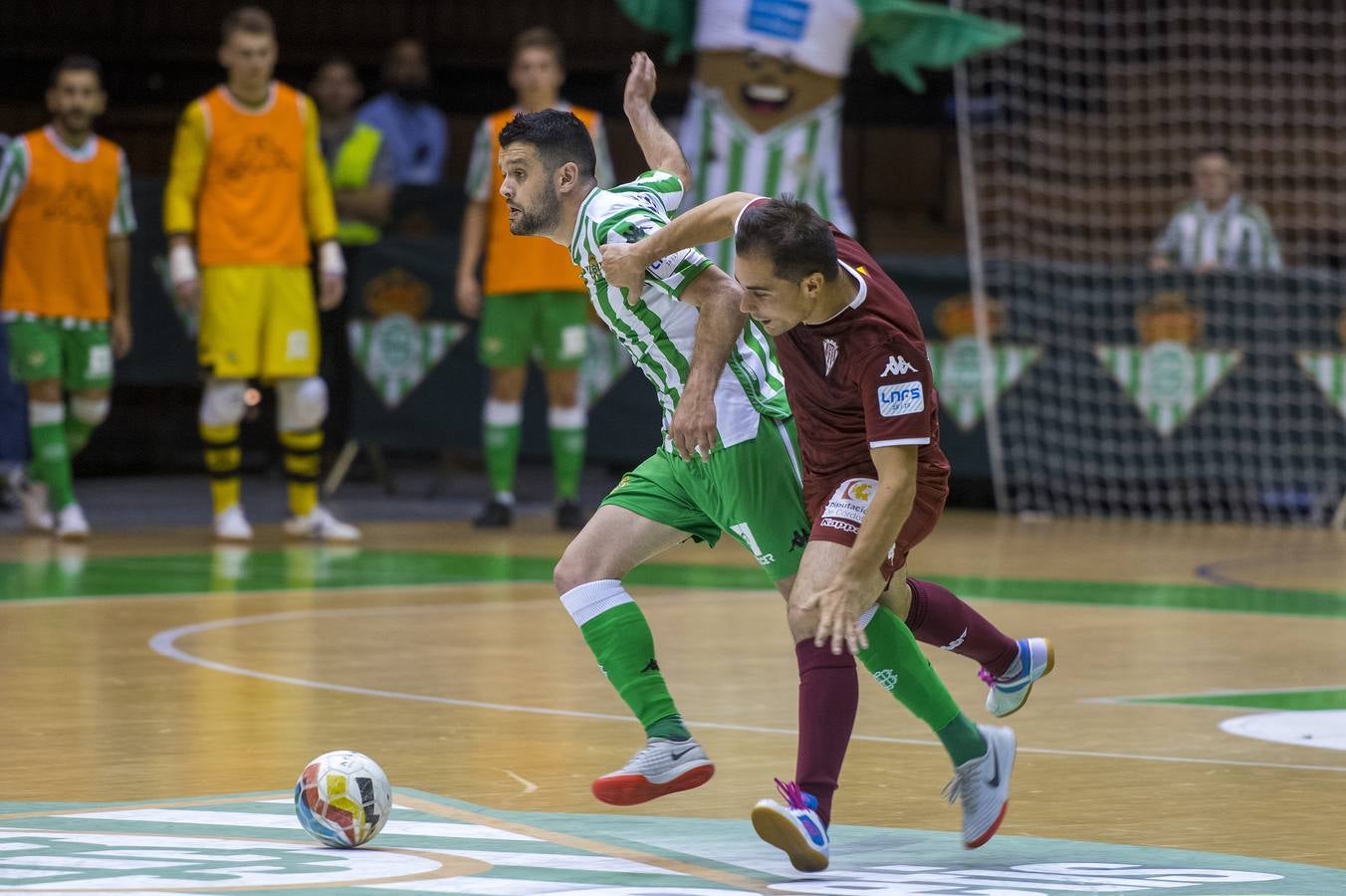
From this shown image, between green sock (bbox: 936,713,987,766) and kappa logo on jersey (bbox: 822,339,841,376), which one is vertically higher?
kappa logo on jersey (bbox: 822,339,841,376)

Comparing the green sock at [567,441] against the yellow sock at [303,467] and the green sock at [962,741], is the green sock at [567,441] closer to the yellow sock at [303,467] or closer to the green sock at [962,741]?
the yellow sock at [303,467]

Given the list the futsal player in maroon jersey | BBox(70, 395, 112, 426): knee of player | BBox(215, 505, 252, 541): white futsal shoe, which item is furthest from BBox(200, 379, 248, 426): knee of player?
the futsal player in maroon jersey

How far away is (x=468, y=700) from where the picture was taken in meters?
6.57

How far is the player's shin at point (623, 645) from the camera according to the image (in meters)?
4.85

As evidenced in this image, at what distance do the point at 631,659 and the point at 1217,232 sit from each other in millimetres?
9498

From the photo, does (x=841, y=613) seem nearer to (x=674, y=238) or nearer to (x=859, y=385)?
(x=859, y=385)

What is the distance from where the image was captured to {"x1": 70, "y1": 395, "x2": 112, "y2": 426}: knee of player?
11.5 meters

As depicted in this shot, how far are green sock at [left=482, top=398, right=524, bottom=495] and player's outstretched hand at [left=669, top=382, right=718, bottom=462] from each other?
7260 mm

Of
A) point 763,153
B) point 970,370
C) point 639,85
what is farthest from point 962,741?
point 763,153

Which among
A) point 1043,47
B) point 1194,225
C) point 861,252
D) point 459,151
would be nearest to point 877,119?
point 1043,47

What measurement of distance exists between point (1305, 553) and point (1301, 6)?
792cm

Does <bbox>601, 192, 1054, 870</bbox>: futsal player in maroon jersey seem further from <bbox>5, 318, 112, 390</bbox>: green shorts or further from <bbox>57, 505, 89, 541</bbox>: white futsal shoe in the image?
<bbox>57, 505, 89, 541</bbox>: white futsal shoe

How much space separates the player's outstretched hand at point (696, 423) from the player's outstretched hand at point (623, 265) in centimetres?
26

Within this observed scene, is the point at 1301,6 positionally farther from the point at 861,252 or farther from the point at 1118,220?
the point at 861,252
